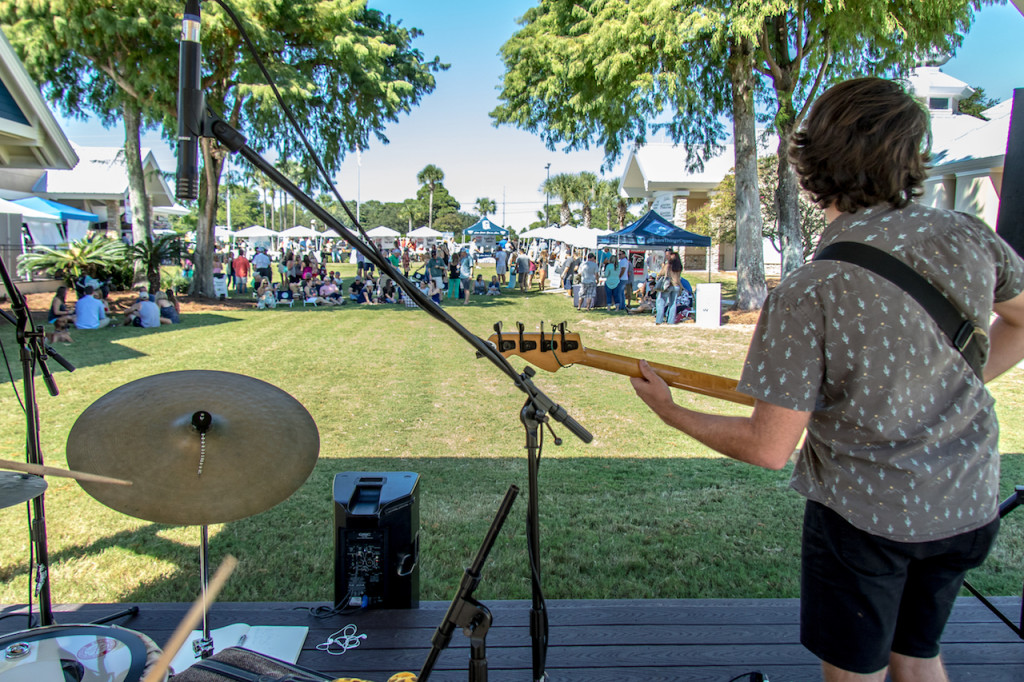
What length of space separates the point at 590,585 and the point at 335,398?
5.01m

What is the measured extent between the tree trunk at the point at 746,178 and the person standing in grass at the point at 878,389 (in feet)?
49.2

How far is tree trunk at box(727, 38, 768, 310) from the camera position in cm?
1526

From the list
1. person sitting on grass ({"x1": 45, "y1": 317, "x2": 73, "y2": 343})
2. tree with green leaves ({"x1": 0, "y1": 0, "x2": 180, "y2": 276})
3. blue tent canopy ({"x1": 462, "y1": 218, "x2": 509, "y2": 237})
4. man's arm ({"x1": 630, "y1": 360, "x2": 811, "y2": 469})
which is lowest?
person sitting on grass ({"x1": 45, "y1": 317, "x2": 73, "y2": 343})

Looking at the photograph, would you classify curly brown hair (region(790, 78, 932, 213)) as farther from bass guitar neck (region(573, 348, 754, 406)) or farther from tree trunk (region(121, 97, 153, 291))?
tree trunk (region(121, 97, 153, 291))

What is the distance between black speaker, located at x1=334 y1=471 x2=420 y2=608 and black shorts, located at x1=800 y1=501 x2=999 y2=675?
1.91 m

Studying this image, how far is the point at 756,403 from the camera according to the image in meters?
1.65

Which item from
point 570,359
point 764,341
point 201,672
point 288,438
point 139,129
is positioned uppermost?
point 139,129

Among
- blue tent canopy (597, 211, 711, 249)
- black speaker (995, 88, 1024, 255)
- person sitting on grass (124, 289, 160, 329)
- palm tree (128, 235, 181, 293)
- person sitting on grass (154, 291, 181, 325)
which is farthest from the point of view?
blue tent canopy (597, 211, 711, 249)

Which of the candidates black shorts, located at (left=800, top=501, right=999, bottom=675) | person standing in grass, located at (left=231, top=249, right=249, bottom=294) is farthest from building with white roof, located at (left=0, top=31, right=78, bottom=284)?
person standing in grass, located at (left=231, top=249, right=249, bottom=294)

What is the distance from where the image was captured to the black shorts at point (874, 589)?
62.0 inches

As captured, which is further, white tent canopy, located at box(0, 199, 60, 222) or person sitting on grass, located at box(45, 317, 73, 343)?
white tent canopy, located at box(0, 199, 60, 222)

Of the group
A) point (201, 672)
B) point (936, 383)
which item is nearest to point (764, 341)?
point (936, 383)

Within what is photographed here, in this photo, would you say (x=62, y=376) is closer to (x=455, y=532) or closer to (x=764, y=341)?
(x=455, y=532)

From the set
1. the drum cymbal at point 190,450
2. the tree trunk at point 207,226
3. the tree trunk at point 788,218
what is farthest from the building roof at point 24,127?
the tree trunk at point 788,218
